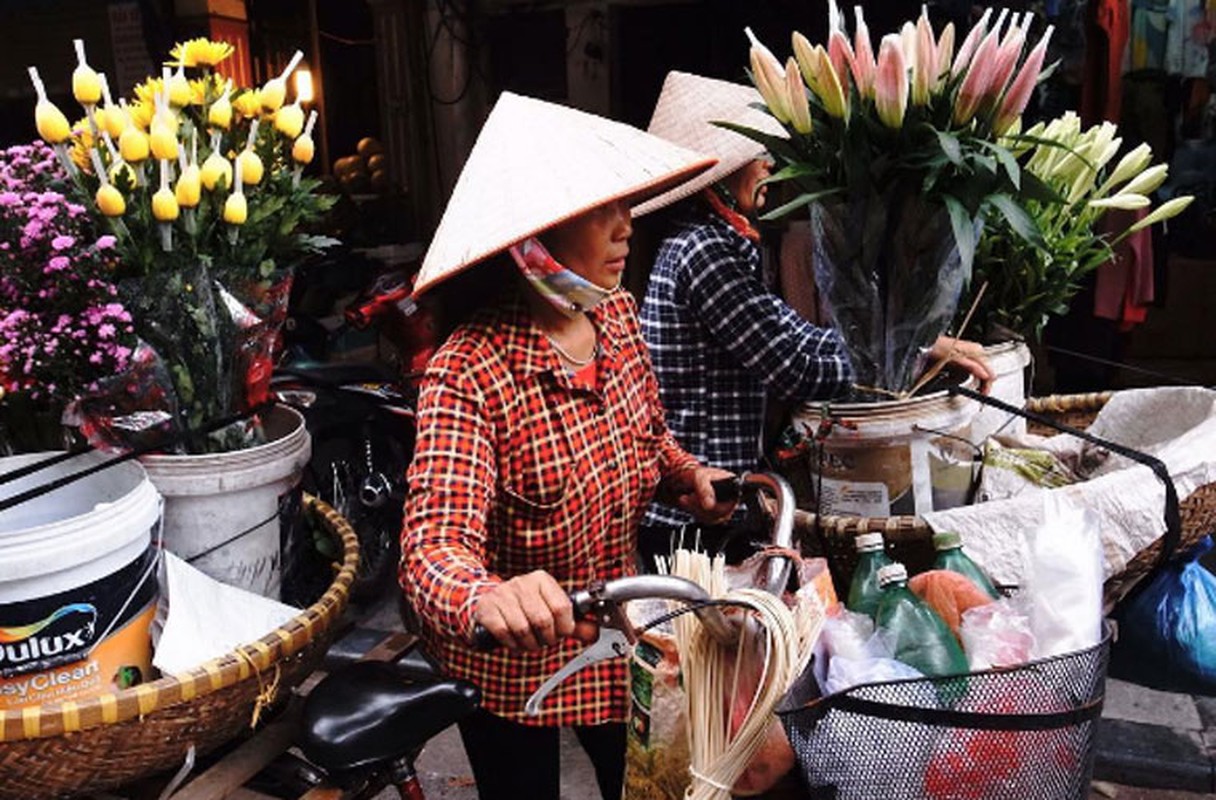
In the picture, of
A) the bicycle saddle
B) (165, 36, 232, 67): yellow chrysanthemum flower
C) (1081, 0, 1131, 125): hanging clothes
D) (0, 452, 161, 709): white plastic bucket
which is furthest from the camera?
(1081, 0, 1131, 125): hanging clothes

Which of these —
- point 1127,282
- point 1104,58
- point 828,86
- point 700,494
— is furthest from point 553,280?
point 1104,58

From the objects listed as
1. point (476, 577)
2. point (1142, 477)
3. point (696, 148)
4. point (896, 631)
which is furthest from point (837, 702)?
point (696, 148)

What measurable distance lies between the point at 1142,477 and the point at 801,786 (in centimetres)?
95

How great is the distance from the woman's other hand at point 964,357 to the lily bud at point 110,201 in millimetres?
1570

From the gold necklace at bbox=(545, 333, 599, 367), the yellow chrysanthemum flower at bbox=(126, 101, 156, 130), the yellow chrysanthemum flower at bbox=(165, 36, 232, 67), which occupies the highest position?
the yellow chrysanthemum flower at bbox=(165, 36, 232, 67)

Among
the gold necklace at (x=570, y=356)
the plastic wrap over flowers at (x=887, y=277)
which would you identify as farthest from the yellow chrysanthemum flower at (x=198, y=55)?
the plastic wrap over flowers at (x=887, y=277)

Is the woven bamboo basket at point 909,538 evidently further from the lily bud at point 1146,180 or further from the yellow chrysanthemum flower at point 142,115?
the yellow chrysanthemum flower at point 142,115

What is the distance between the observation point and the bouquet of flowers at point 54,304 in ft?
5.77

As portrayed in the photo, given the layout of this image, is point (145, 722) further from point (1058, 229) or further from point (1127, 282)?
point (1127, 282)

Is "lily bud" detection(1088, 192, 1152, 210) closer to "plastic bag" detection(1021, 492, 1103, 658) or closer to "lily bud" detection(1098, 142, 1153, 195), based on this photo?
"lily bud" detection(1098, 142, 1153, 195)

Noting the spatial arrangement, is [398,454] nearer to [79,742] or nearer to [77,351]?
[77,351]

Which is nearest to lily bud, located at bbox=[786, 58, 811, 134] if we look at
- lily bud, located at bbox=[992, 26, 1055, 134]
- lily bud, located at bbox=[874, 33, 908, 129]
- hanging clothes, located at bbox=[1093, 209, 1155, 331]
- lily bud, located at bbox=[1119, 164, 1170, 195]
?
lily bud, located at bbox=[874, 33, 908, 129]

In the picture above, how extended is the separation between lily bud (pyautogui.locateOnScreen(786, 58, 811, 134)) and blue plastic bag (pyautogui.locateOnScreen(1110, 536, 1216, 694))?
1.05 m

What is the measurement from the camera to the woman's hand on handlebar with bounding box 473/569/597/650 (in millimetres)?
1382
